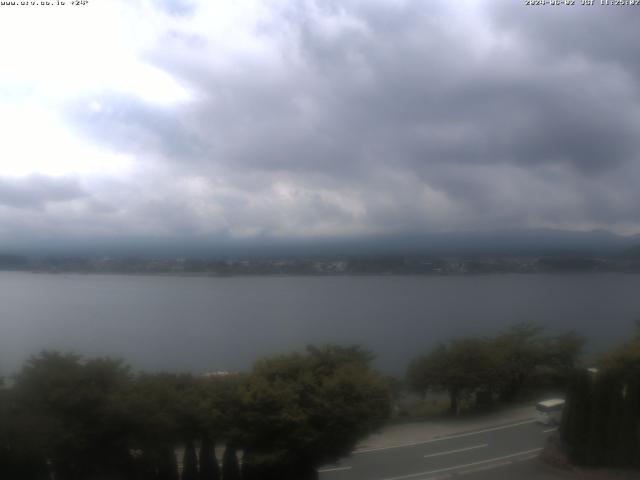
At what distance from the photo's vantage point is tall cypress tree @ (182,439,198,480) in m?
9.43

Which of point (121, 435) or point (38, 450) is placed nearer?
point (38, 450)

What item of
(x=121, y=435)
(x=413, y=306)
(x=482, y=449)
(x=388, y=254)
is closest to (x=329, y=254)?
(x=388, y=254)

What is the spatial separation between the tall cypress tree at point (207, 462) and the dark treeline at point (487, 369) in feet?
29.7

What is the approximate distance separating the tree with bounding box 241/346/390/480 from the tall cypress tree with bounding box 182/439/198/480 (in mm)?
874

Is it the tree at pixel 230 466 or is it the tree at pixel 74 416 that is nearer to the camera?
the tree at pixel 74 416

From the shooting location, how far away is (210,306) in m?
35.4

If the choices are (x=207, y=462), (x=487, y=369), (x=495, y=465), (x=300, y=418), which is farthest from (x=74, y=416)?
(x=487, y=369)

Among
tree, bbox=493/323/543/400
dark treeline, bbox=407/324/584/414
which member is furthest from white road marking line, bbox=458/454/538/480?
tree, bbox=493/323/543/400

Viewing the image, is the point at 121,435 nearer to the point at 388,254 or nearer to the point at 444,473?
the point at 444,473

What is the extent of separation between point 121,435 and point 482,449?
731 centimetres

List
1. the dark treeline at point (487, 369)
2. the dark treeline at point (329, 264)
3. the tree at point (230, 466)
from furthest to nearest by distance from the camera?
the dark treeline at point (329, 264) < the dark treeline at point (487, 369) < the tree at point (230, 466)

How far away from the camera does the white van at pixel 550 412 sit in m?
12.3

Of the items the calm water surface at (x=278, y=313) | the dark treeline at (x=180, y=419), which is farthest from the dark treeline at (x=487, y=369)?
the dark treeline at (x=180, y=419)

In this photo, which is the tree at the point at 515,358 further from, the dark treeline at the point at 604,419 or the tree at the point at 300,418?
the tree at the point at 300,418
